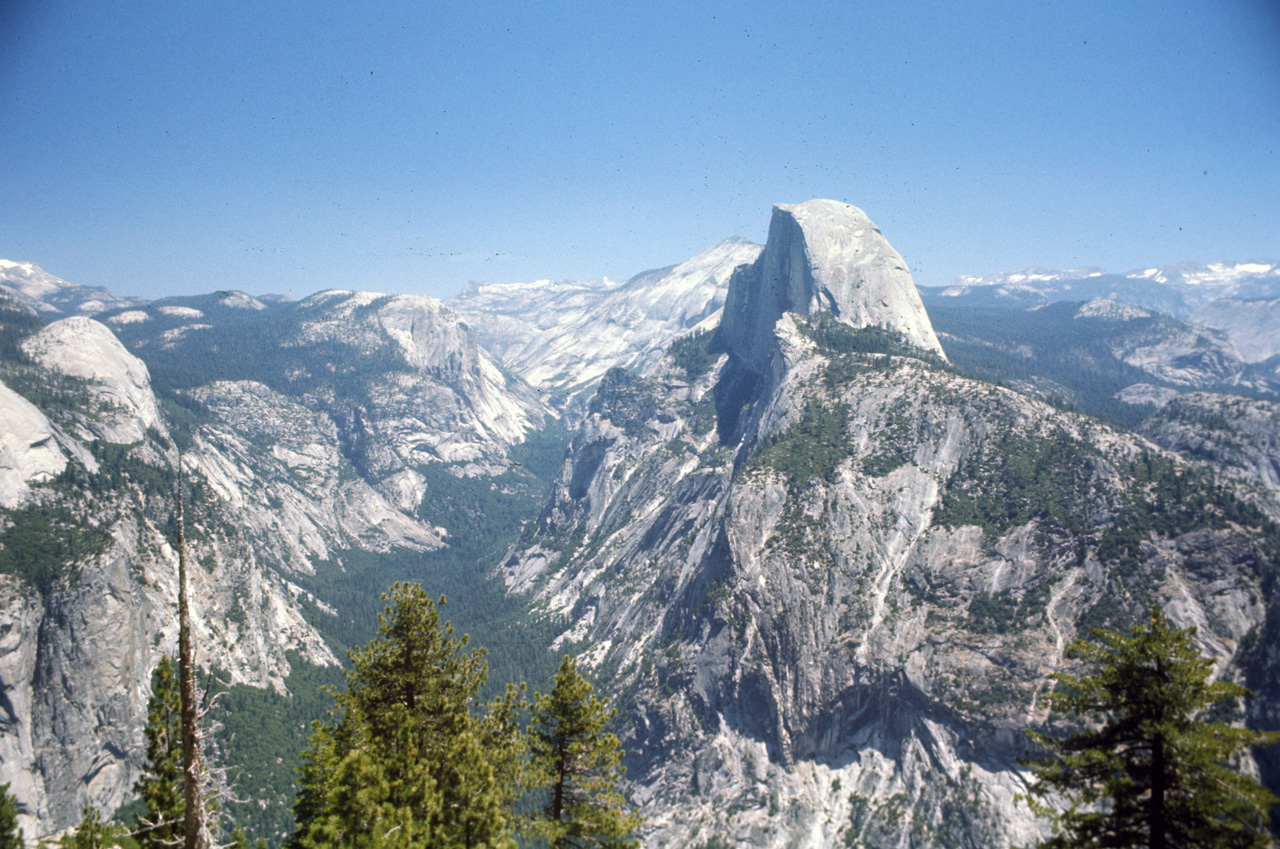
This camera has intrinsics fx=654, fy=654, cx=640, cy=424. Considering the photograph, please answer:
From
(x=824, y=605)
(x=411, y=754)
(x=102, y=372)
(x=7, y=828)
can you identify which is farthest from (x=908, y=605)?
(x=102, y=372)

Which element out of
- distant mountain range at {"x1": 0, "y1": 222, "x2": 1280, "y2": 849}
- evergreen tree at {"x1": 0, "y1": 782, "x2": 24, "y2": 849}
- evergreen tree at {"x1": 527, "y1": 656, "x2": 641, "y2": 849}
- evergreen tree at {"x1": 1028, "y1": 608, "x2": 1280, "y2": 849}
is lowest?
distant mountain range at {"x1": 0, "y1": 222, "x2": 1280, "y2": 849}

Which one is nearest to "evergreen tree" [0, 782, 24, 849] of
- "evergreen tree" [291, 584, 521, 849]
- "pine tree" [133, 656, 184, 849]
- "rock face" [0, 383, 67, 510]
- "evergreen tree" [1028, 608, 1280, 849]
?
"pine tree" [133, 656, 184, 849]

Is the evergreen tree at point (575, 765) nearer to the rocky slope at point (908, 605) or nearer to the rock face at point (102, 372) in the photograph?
the rocky slope at point (908, 605)

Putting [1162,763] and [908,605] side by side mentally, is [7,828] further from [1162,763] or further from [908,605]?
A: [908,605]

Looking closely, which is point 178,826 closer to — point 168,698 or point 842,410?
point 168,698

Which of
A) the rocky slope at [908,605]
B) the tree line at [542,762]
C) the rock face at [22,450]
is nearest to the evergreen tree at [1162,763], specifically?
the tree line at [542,762]

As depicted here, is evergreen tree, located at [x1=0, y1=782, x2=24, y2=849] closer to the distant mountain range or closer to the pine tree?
the pine tree

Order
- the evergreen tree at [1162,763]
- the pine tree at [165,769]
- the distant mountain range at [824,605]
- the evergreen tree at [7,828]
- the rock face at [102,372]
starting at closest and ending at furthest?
the evergreen tree at [1162,763] → the pine tree at [165,769] → the evergreen tree at [7,828] → the distant mountain range at [824,605] → the rock face at [102,372]
